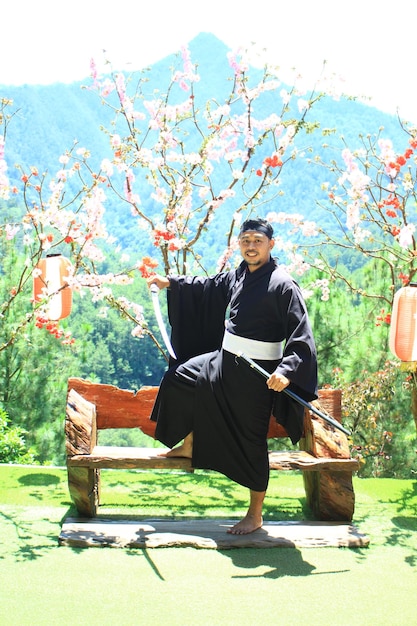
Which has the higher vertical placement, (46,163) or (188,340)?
(46,163)

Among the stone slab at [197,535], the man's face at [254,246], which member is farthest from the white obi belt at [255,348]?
the stone slab at [197,535]

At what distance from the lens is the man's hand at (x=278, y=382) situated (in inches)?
142

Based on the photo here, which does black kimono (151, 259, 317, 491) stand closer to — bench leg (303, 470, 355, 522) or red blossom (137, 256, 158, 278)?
bench leg (303, 470, 355, 522)

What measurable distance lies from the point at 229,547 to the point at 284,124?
3.26m

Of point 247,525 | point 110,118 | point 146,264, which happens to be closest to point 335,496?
point 247,525

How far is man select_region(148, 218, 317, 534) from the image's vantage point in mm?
3844

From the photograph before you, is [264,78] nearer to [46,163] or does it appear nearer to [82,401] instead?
[82,401]

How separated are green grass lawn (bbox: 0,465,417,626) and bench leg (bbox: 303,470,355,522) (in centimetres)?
14

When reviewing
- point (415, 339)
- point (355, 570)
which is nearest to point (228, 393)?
point (355, 570)

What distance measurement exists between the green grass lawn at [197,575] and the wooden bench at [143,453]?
186 millimetres

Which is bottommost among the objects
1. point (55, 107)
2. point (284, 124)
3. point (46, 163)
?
point (284, 124)

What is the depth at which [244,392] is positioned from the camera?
12.6 feet

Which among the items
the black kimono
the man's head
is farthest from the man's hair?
the black kimono

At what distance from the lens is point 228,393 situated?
152 inches
